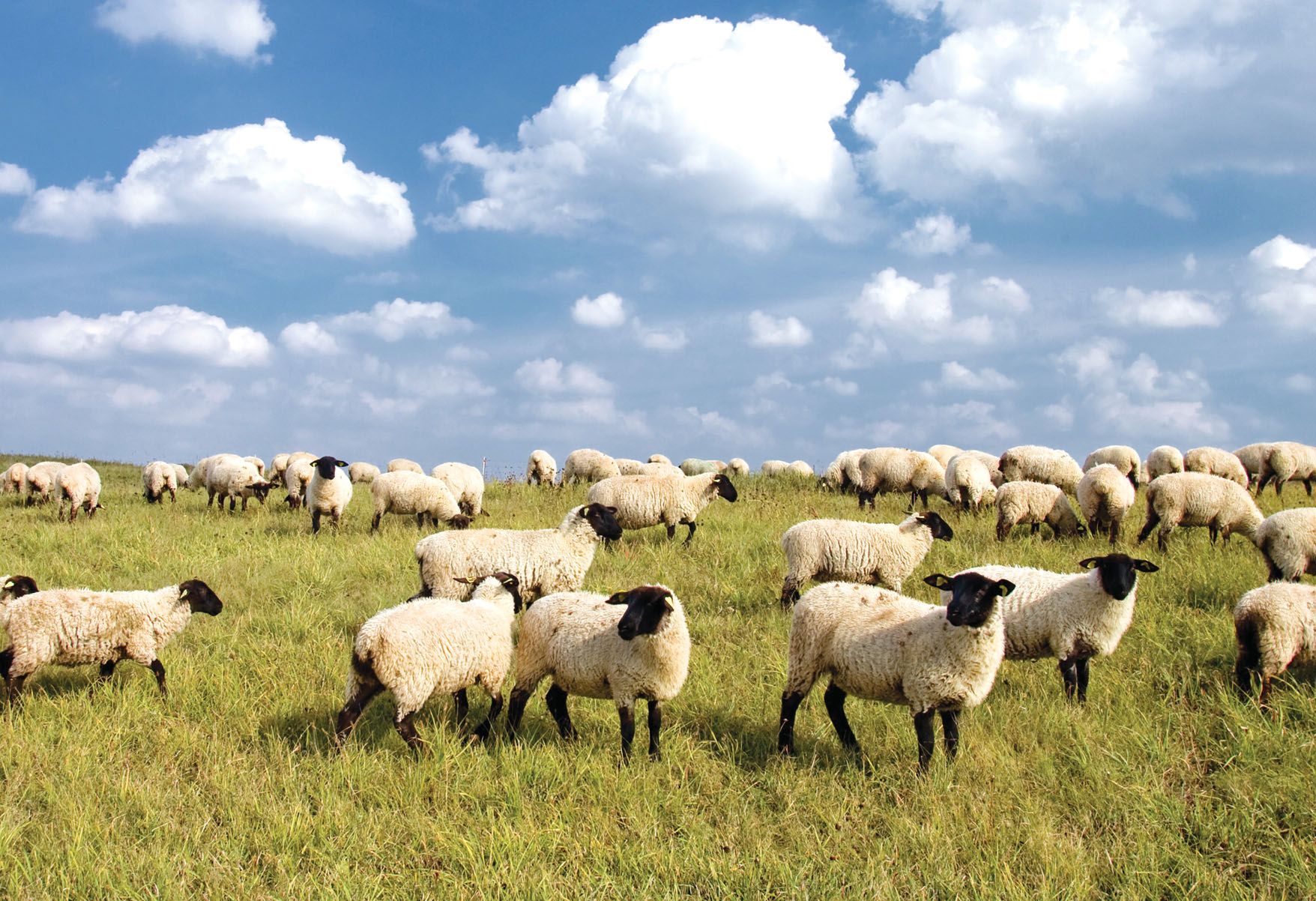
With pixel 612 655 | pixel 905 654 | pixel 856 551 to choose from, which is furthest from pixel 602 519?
pixel 905 654

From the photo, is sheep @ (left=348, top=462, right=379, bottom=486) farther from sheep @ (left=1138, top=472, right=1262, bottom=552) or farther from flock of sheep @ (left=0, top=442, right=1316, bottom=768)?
sheep @ (left=1138, top=472, right=1262, bottom=552)

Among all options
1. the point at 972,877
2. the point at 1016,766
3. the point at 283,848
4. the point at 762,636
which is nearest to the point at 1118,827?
the point at 1016,766

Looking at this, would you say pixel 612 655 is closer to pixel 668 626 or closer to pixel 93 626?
pixel 668 626

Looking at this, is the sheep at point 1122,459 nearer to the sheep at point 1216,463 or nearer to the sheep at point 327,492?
the sheep at point 1216,463

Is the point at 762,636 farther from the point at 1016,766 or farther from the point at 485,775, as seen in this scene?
the point at 485,775

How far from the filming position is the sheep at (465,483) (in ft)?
64.8

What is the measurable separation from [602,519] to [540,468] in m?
18.8

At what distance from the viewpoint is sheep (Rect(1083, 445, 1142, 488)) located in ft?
75.2

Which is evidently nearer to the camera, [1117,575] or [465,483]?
[1117,575]

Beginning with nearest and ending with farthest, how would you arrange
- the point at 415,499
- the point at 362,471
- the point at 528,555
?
the point at 528,555, the point at 415,499, the point at 362,471

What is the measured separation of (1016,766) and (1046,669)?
2.59 meters

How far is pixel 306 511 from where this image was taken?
67.0 ft

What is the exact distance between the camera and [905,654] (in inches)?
239

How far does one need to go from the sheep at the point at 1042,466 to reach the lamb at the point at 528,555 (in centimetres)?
1455
